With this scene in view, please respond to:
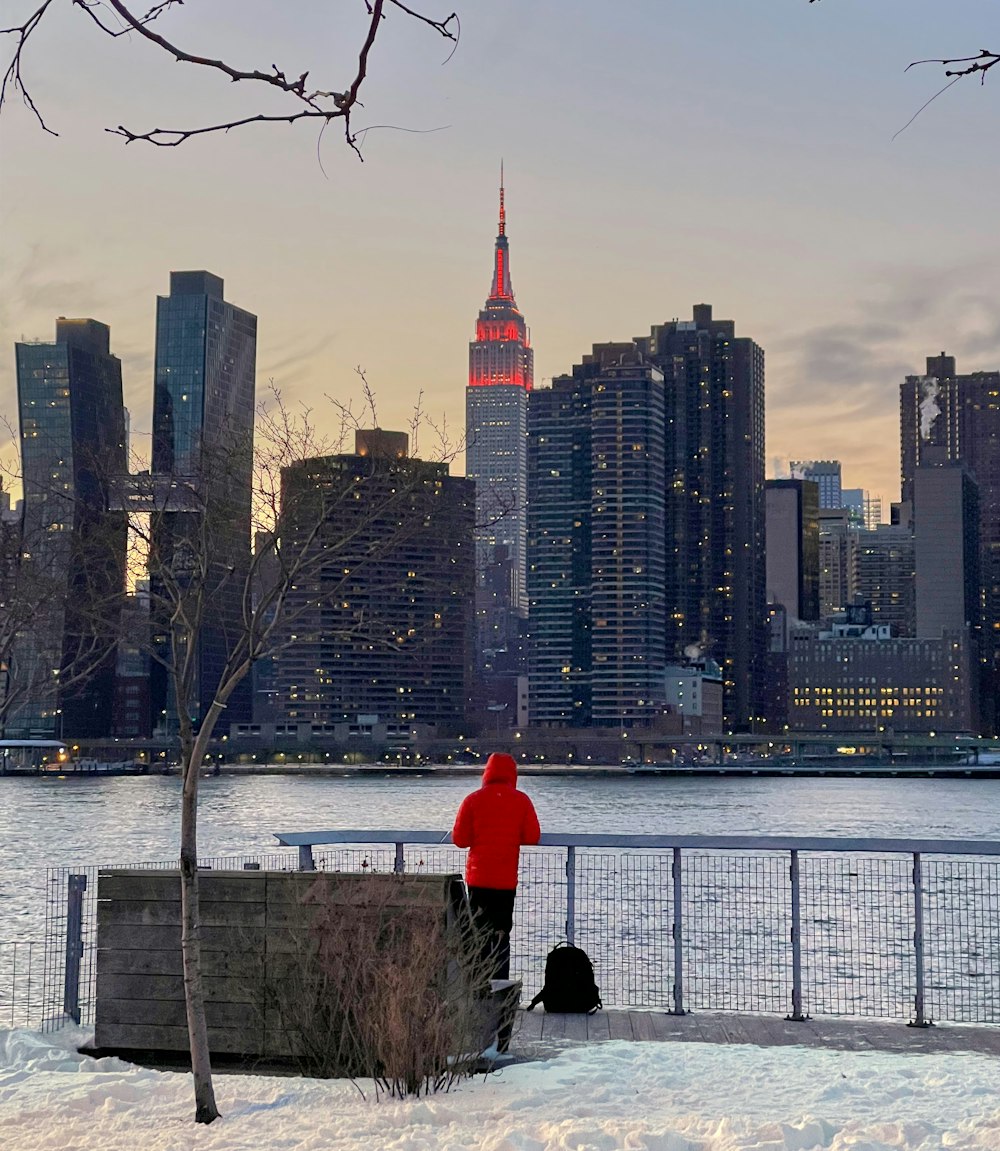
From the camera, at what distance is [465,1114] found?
26.5 feet

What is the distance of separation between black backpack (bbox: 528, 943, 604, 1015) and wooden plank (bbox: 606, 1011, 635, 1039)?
0.58 ft

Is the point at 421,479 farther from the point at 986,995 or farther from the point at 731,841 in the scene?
the point at 986,995

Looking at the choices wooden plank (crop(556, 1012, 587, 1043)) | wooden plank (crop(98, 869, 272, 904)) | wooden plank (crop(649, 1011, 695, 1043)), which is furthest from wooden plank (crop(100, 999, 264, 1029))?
wooden plank (crop(649, 1011, 695, 1043))

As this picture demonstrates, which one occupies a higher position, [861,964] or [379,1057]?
[379,1057]

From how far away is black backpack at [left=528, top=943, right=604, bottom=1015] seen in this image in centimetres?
1138

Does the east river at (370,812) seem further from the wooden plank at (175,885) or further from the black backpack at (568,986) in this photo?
the wooden plank at (175,885)

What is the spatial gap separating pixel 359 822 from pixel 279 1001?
85482mm

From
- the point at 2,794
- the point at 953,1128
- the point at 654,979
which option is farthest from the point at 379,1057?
the point at 2,794

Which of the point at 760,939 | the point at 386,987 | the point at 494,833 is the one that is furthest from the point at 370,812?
the point at 386,987

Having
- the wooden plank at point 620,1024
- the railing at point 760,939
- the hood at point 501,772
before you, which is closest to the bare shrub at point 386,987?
the wooden plank at point 620,1024

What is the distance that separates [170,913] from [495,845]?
236cm

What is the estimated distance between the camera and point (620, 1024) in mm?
11023

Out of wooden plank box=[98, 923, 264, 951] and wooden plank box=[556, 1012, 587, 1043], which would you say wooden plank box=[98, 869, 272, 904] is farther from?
wooden plank box=[556, 1012, 587, 1043]

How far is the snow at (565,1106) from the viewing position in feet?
24.8
